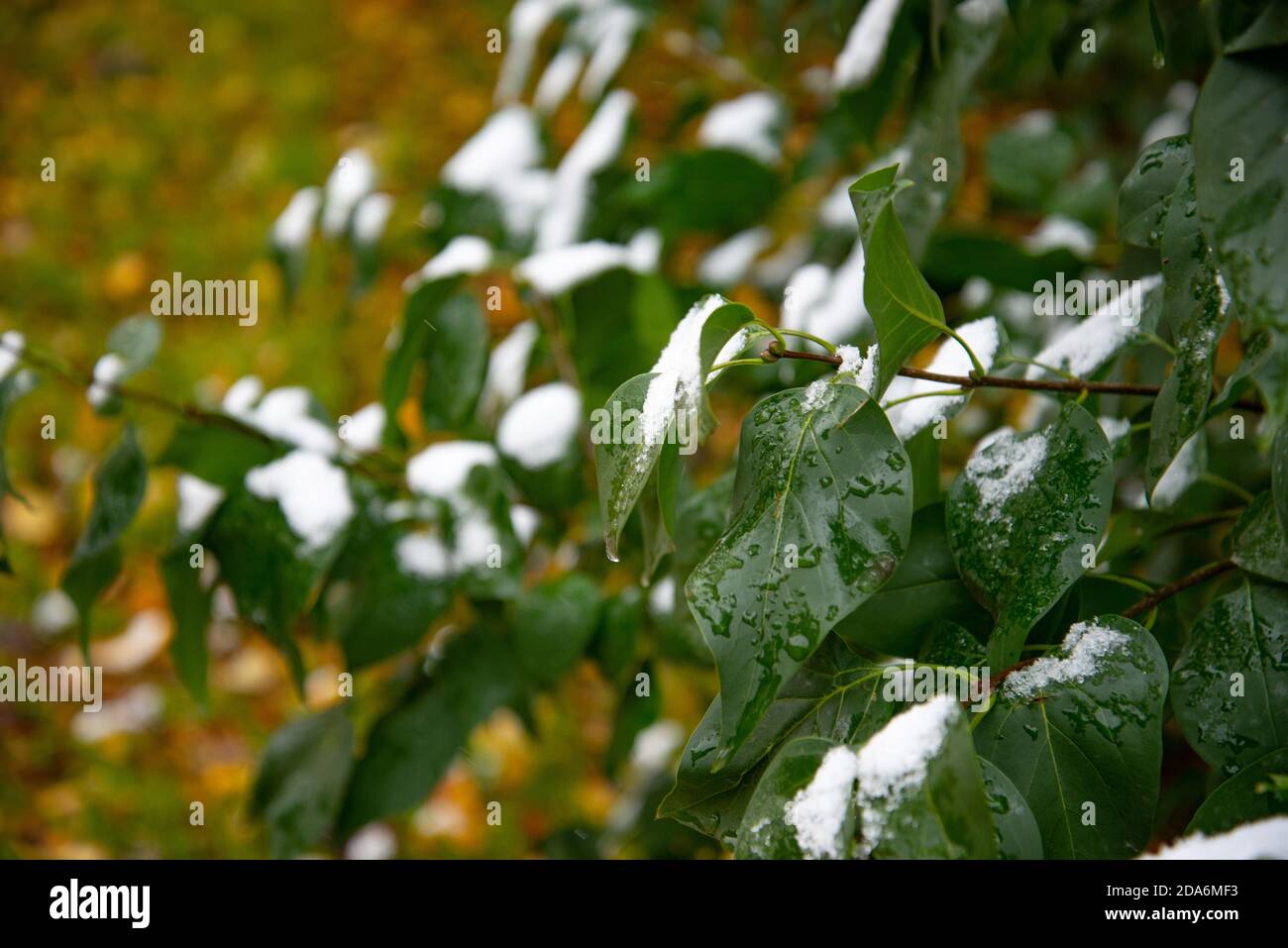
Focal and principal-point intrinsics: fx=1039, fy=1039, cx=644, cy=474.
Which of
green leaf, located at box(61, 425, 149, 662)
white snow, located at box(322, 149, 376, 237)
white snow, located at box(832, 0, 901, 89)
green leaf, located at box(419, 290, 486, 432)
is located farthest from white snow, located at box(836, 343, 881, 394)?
white snow, located at box(322, 149, 376, 237)

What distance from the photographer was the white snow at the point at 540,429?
899 mm

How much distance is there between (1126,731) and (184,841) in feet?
5.81

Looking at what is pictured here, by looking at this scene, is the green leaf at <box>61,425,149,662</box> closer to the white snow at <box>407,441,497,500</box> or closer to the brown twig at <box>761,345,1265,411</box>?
the white snow at <box>407,441,497,500</box>

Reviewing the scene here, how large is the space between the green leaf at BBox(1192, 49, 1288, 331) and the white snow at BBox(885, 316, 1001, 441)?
0.17 m

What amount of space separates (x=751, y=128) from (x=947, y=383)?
29.9 inches

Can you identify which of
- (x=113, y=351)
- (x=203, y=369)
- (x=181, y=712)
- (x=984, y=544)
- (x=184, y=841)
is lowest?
(x=184, y=841)

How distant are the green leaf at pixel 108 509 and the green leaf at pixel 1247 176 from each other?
2.43ft

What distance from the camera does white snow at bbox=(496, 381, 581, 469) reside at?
0.90m

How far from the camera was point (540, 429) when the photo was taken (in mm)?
907

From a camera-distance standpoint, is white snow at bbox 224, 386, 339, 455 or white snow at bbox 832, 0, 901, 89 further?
white snow at bbox 224, 386, 339, 455

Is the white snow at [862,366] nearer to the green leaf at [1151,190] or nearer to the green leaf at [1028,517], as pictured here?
the green leaf at [1028,517]
